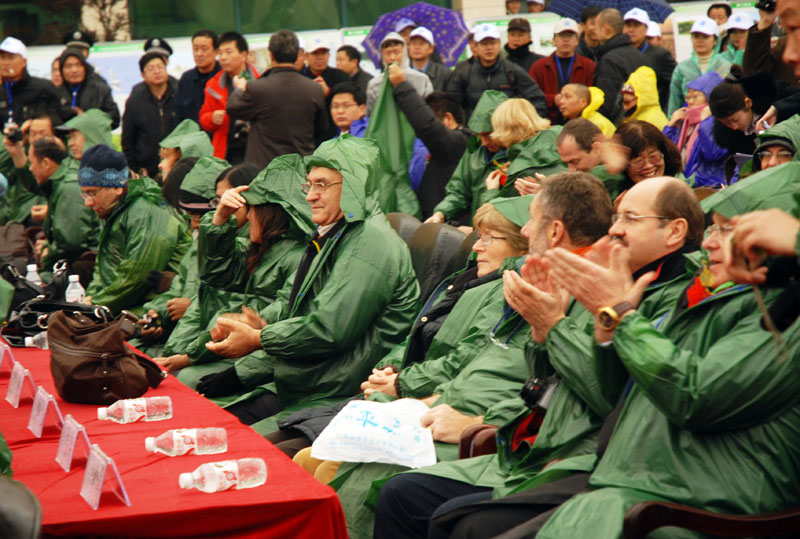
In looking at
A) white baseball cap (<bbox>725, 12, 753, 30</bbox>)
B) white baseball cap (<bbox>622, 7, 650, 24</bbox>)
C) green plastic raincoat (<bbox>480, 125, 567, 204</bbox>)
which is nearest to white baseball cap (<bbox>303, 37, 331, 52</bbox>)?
white baseball cap (<bbox>622, 7, 650, 24</bbox>)

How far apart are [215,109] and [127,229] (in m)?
2.76

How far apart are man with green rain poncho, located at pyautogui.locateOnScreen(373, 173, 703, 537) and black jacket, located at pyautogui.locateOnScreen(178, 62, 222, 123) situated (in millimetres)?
7411

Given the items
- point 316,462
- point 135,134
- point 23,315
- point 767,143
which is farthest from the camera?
point 135,134

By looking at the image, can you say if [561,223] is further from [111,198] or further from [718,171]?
[111,198]

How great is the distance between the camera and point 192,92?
10.6 m

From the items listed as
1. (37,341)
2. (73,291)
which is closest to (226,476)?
(37,341)

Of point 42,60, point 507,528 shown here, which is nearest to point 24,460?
point 507,528

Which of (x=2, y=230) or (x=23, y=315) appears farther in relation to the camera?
(x=2, y=230)

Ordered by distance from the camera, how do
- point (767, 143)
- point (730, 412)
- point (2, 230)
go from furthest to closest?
point (2, 230) → point (767, 143) → point (730, 412)

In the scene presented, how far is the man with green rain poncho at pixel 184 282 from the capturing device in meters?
6.84

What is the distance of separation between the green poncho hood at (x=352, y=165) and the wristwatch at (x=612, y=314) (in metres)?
2.37

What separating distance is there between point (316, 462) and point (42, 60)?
32.5 ft

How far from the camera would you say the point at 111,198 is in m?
7.48

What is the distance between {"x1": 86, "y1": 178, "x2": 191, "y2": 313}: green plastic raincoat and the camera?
24.1ft
